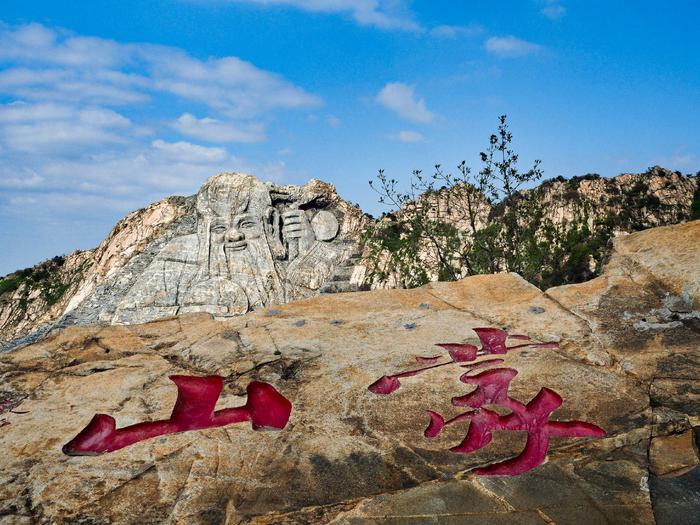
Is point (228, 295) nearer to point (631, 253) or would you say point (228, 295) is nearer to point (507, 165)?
point (507, 165)

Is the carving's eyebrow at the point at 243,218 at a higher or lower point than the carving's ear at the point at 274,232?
higher

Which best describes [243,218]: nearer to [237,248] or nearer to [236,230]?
[236,230]

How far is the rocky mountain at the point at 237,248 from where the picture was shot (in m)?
11.7

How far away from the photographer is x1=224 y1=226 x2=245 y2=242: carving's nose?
12.4m

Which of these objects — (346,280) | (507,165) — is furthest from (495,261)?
(346,280)

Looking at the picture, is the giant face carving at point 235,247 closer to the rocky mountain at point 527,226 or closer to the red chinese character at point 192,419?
the rocky mountain at point 527,226

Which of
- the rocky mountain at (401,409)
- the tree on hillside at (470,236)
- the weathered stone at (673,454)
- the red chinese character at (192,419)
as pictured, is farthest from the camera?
the tree on hillside at (470,236)

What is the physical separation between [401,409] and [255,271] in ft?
30.2

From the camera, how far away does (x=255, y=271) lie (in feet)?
40.2

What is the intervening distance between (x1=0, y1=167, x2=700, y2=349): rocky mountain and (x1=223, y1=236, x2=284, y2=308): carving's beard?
0.02 meters

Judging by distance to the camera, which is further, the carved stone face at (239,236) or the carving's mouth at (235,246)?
the carving's mouth at (235,246)

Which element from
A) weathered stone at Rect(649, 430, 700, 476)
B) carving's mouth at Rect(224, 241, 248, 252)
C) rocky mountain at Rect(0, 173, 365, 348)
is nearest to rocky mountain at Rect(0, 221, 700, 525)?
weathered stone at Rect(649, 430, 700, 476)

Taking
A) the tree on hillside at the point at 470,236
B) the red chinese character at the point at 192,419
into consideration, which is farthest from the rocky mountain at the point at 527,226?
the red chinese character at the point at 192,419

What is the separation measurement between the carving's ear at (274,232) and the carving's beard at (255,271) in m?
0.16
